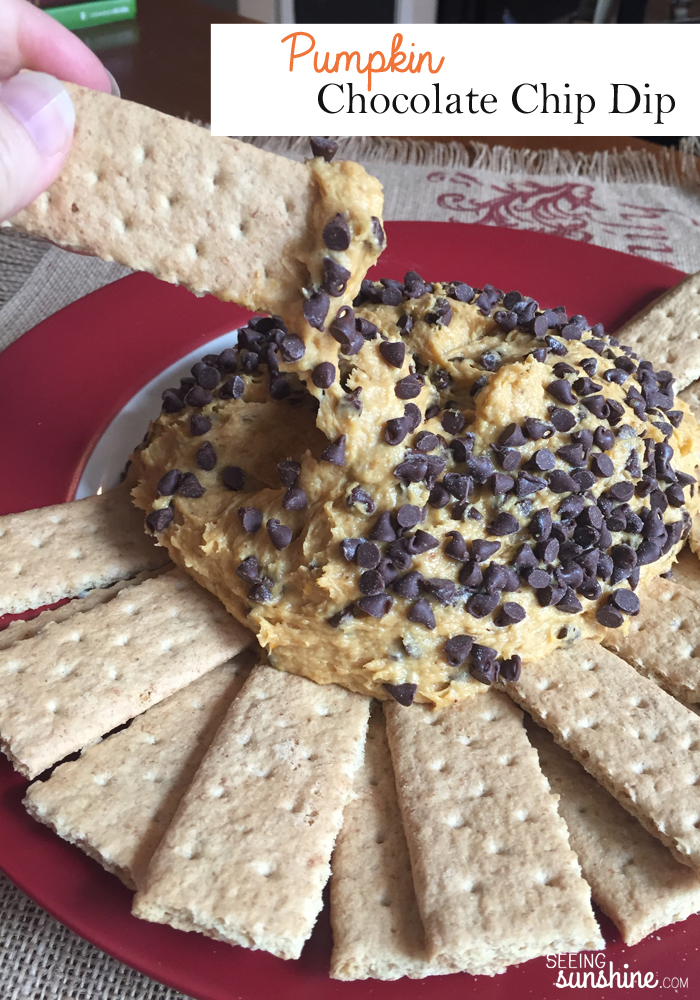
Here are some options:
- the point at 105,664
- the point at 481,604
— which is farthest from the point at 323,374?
the point at 105,664

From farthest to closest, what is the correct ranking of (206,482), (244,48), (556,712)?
(244,48) < (206,482) < (556,712)

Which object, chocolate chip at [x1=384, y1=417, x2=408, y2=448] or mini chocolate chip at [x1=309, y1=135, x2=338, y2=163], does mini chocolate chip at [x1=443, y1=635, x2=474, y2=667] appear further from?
mini chocolate chip at [x1=309, y1=135, x2=338, y2=163]

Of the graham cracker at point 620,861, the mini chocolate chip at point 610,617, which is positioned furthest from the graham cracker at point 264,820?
the mini chocolate chip at point 610,617

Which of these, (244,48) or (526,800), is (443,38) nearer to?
(244,48)

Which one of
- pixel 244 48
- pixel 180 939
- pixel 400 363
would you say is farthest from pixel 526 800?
pixel 244 48

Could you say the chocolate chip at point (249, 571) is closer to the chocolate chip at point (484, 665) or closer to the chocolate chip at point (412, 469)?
the chocolate chip at point (412, 469)

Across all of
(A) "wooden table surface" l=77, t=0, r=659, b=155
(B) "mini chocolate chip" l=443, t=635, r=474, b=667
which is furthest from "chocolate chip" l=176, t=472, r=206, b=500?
(A) "wooden table surface" l=77, t=0, r=659, b=155
